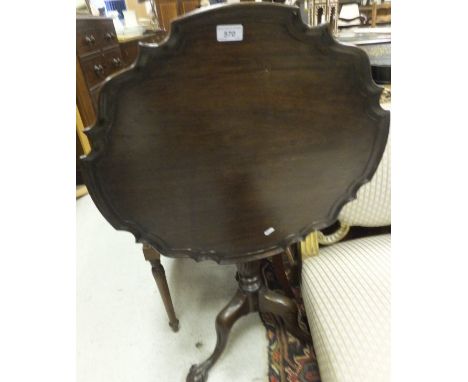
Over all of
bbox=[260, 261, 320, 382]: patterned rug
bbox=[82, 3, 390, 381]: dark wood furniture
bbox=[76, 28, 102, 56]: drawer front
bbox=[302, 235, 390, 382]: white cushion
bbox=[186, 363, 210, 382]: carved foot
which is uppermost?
bbox=[76, 28, 102, 56]: drawer front

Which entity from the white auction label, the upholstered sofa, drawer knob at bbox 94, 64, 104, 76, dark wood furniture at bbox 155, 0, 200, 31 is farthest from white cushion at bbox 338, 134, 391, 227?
dark wood furniture at bbox 155, 0, 200, 31

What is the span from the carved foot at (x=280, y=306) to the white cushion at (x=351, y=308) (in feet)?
0.43

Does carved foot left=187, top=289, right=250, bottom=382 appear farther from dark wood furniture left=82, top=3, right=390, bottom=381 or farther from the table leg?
dark wood furniture left=82, top=3, right=390, bottom=381

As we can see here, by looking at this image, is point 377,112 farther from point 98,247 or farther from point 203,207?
point 98,247

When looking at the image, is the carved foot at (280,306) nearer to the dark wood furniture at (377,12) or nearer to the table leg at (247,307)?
the table leg at (247,307)

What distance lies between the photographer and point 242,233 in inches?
27.9

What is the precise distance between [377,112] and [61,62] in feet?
1.89

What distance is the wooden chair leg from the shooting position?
104cm

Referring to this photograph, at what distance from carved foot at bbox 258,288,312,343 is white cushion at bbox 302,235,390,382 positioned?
0.43 ft

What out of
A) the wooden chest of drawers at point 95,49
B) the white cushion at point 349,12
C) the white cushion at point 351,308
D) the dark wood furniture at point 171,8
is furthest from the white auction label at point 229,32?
the white cushion at point 349,12

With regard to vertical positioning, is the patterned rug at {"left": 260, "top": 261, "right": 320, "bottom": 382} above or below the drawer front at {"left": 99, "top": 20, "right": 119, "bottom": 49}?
below

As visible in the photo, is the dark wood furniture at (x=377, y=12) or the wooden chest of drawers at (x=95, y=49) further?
the dark wood furniture at (x=377, y=12)

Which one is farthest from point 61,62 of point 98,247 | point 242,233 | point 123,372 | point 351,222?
point 98,247

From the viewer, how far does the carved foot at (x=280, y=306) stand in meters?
1.02
